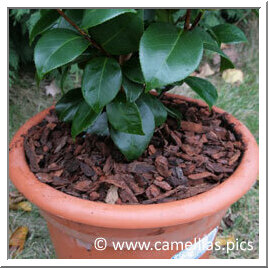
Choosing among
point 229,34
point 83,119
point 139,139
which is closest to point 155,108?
point 139,139

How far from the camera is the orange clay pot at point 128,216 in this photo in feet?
3.26

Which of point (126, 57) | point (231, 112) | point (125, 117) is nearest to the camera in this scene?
point (125, 117)

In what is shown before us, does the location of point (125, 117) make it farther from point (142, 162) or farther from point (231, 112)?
point (231, 112)

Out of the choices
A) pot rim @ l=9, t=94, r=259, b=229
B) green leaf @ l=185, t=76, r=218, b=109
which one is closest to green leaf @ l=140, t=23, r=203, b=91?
green leaf @ l=185, t=76, r=218, b=109

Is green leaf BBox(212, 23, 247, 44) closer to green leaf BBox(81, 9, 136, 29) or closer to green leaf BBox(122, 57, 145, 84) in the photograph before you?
green leaf BBox(122, 57, 145, 84)

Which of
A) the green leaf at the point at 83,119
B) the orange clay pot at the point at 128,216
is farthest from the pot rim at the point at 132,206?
the green leaf at the point at 83,119

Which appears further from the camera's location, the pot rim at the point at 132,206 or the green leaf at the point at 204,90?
the green leaf at the point at 204,90

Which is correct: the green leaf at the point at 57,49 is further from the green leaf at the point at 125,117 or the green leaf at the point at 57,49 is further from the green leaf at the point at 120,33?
the green leaf at the point at 125,117

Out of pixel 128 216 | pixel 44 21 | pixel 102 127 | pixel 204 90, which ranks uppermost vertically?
pixel 44 21

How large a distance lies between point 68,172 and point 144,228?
1.09ft

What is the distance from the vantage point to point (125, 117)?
3.54 feet

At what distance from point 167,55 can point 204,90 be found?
0.34 meters

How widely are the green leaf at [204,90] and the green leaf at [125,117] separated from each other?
0.78 feet

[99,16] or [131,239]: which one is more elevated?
[99,16]
